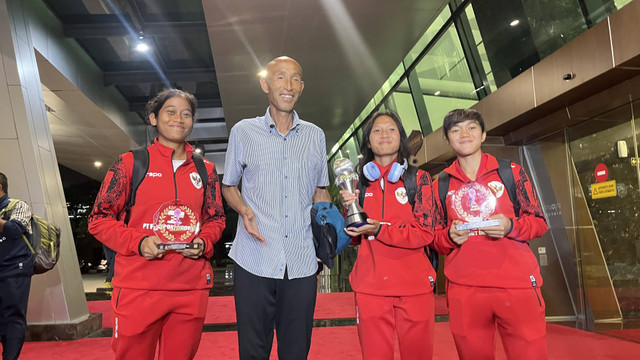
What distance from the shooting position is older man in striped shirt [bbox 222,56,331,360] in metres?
2.15

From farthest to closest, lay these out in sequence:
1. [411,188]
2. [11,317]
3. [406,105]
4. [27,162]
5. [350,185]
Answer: [406,105] → [27,162] → [11,317] → [411,188] → [350,185]

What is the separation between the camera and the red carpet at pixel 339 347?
473cm

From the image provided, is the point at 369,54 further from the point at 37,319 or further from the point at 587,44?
the point at 37,319

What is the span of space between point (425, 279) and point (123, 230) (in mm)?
1528

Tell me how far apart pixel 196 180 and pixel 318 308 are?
6.20 metres

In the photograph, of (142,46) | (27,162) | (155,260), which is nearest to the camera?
(155,260)

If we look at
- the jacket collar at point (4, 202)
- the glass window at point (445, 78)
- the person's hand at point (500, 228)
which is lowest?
the person's hand at point (500, 228)

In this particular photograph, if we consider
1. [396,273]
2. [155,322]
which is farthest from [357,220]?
[155,322]

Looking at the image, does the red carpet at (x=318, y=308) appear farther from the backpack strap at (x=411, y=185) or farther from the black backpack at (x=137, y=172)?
the black backpack at (x=137, y=172)

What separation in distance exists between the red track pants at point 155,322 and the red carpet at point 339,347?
2.57 m

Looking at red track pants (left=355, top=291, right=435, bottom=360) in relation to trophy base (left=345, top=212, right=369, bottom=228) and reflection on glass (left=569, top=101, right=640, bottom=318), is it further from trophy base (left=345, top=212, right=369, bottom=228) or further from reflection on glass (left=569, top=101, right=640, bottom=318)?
reflection on glass (left=569, top=101, right=640, bottom=318)

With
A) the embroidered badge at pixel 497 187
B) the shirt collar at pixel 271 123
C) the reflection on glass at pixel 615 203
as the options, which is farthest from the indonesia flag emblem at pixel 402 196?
the reflection on glass at pixel 615 203

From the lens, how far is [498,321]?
2.41 m

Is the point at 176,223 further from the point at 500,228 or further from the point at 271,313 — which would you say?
the point at 500,228
